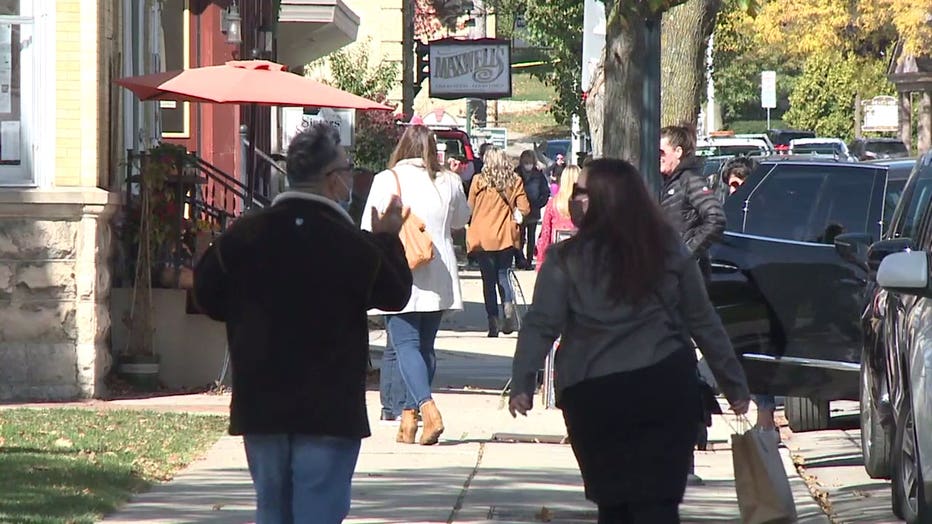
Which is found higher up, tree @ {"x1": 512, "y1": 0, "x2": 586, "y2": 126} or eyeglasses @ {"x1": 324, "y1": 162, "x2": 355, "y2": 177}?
tree @ {"x1": 512, "y1": 0, "x2": 586, "y2": 126}

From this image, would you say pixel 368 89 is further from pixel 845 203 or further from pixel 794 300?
pixel 794 300

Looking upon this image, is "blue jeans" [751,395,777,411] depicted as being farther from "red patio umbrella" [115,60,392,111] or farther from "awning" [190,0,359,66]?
"awning" [190,0,359,66]

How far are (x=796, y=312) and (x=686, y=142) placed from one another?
5.15 ft

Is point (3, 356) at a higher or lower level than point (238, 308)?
lower

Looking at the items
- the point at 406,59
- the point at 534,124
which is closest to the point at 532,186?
the point at 406,59

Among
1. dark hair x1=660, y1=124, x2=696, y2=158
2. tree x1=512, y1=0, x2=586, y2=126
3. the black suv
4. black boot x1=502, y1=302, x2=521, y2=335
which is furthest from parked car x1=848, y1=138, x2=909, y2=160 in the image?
Answer: dark hair x1=660, y1=124, x2=696, y2=158

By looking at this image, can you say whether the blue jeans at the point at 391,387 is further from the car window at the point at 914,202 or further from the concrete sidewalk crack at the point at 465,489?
the car window at the point at 914,202

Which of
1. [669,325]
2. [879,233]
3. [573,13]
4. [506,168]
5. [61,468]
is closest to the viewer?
[669,325]

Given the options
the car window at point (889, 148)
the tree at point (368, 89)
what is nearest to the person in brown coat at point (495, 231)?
the tree at point (368, 89)

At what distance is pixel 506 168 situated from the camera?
16.7 metres

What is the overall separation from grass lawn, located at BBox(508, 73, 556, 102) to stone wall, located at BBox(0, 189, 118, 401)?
7214 cm

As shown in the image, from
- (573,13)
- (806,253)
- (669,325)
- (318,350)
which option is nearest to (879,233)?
(806,253)

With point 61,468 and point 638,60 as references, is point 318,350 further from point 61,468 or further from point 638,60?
point 638,60

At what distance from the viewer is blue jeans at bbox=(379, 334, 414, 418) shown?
1051 centimetres
